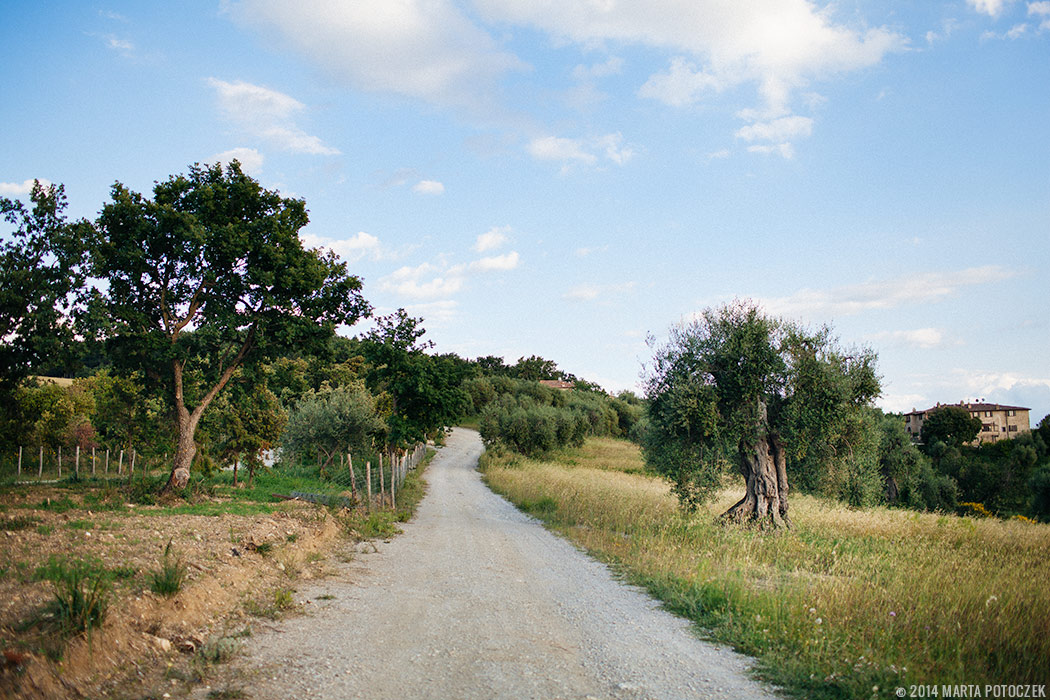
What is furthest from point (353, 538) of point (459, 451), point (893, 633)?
point (459, 451)

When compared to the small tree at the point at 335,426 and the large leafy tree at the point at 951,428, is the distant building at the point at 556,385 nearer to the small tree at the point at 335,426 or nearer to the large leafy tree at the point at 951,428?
the large leafy tree at the point at 951,428

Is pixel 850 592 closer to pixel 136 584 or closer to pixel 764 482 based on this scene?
pixel 764 482

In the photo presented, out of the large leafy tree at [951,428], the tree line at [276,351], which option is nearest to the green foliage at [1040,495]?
the large leafy tree at [951,428]

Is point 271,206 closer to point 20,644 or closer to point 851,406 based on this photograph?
point 20,644

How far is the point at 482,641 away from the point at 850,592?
511 cm

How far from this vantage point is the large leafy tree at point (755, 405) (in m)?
16.0

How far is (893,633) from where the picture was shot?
6848 millimetres

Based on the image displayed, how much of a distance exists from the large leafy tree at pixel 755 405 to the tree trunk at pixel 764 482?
0.09 ft

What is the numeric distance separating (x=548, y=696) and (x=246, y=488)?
72.2 feet

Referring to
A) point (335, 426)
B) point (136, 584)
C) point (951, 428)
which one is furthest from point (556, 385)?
point (136, 584)

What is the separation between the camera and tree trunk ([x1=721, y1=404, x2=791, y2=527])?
16.4 m

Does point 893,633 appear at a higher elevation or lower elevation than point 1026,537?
higher

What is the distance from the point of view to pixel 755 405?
→ 16266mm

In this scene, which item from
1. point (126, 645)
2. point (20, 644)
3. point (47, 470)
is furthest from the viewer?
point (47, 470)
